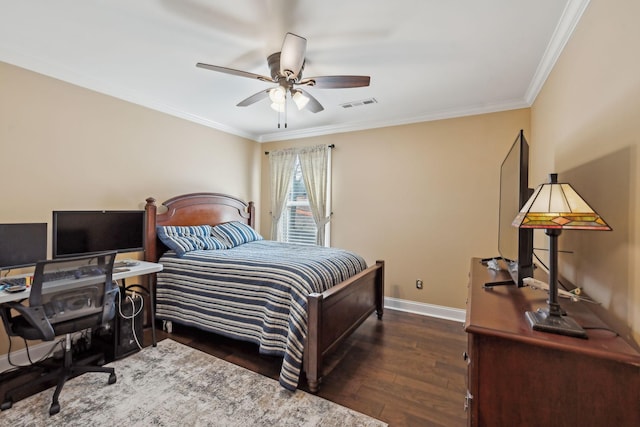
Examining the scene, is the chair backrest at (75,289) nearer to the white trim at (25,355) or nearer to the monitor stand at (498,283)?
the white trim at (25,355)

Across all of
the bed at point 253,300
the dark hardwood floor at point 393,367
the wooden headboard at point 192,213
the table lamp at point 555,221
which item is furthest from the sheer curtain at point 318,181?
the table lamp at point 555,221

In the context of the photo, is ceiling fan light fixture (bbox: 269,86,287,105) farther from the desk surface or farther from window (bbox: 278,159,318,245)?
window (bbox: 278,159,318,245)

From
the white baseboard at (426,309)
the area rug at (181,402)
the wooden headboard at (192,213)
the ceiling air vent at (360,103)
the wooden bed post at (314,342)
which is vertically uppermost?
the ceiling air vent at (360,103)

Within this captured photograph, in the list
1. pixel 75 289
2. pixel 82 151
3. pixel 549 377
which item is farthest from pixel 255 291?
pixel 82 151

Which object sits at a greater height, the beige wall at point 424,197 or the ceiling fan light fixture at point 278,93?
the ceiling fan light fixture at point 278,93

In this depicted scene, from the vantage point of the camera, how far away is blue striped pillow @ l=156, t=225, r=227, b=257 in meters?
3.17

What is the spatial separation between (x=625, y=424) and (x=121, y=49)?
3557 millimetres

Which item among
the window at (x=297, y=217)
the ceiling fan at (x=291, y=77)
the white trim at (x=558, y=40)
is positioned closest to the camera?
the white trim at (x=558, y=40)

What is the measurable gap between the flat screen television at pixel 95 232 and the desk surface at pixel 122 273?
20 centimetres

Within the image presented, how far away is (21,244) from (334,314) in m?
2.45

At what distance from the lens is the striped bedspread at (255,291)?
2184mm

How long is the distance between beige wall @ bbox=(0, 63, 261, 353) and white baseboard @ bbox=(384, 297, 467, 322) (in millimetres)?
3083

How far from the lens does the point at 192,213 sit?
3811 mm

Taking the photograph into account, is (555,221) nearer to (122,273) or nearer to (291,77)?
(291,77)
